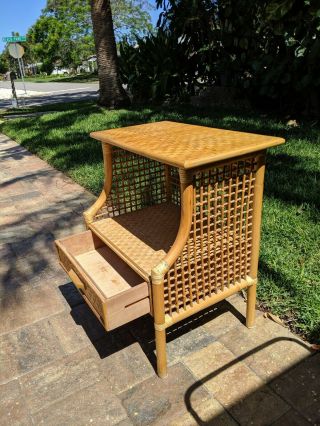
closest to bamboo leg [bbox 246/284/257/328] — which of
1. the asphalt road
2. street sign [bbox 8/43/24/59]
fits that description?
street sign [bbox 8/43/24/59]

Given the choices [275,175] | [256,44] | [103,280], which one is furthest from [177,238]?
[256,44]

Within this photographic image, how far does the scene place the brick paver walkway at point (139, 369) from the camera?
185cm

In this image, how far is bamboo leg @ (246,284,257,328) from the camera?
2.29 meters

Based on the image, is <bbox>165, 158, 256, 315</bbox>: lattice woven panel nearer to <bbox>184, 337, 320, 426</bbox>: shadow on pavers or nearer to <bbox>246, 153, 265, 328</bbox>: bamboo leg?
<bbox>246, 153, 265, 328</bbox>: bamboo leg

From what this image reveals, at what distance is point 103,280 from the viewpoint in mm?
2363

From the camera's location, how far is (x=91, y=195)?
4.86 m

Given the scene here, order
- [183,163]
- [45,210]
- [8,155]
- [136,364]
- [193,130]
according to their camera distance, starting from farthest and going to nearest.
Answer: [8,155]
[45,210]
[193,130]
[136,364]
[183,163]

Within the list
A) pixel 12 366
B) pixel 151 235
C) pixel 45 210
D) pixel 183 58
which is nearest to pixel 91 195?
pixel 45 210

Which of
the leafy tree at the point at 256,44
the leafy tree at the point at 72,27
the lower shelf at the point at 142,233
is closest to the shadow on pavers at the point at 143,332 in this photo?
the lower shelf at the point at 142,233

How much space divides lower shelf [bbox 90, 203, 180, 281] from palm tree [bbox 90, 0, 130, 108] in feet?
27.7

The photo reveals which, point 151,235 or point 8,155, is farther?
point 8,155

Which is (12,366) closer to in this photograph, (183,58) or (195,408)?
(195,408)

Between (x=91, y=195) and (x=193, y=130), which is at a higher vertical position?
(x=193, y=130)

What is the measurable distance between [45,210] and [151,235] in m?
2.44
